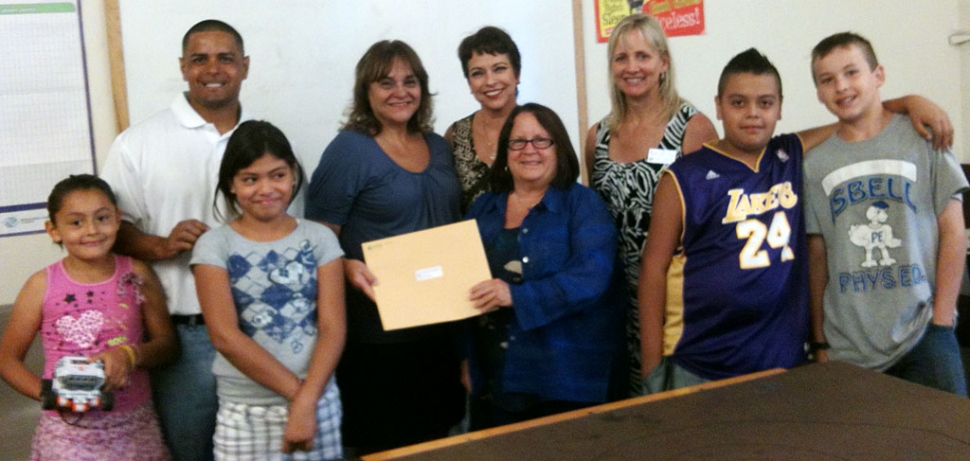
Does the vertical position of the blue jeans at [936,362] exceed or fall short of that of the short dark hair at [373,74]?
it falls short

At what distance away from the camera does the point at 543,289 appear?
2135 millimetres

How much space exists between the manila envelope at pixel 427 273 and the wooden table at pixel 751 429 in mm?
614

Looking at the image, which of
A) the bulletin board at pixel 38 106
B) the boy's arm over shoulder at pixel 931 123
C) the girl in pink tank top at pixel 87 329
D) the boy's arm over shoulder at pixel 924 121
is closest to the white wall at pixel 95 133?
the bulletin board at pixel 38 106

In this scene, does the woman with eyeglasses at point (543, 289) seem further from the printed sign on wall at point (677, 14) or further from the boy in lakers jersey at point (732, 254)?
the printed sign on wall at point (677, 14)

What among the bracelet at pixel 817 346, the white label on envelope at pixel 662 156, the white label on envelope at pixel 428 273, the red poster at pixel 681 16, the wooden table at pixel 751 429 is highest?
the red poster at pixel 681 16

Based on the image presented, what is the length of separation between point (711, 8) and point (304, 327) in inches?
112

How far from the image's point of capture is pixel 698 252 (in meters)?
2.23

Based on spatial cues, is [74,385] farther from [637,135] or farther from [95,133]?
[637,135]

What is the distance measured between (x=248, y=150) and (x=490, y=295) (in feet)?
2.46

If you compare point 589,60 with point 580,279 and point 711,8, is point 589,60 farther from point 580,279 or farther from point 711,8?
point 580,279

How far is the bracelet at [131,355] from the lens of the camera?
7.11 ft

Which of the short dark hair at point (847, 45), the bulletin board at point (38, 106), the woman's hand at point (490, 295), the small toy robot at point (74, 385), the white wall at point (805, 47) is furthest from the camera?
the white wall at point (805, 47)

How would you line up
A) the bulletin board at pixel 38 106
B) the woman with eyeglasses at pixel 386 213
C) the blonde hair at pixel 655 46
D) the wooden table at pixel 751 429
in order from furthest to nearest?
the bulletin board at pixel 38 106 → the blonde hair at pixel 655 46 → the woman with eyeglasses at pixel 386 213 → the wooden table at pixel 751 429

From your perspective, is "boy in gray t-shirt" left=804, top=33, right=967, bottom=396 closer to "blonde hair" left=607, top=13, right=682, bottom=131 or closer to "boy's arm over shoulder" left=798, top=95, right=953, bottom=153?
"boy's arm over shoulder" left=798, top=95, right=953, bottom=153
